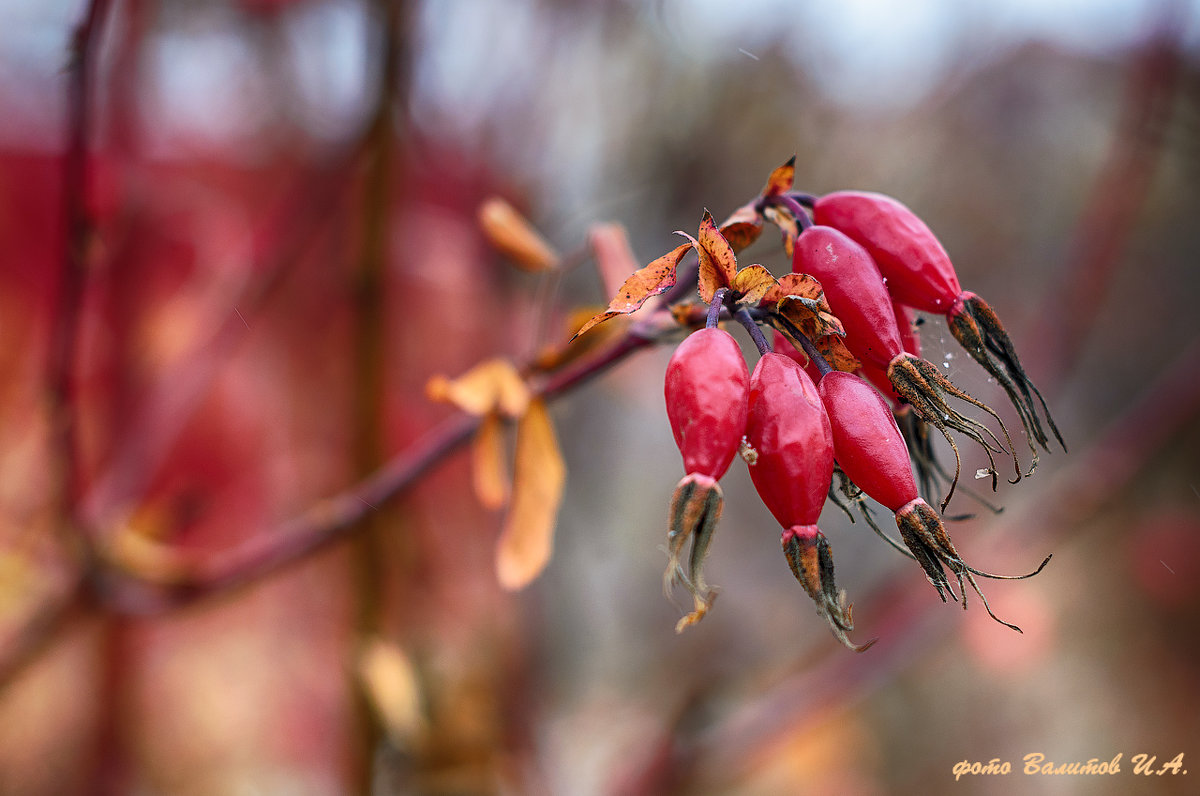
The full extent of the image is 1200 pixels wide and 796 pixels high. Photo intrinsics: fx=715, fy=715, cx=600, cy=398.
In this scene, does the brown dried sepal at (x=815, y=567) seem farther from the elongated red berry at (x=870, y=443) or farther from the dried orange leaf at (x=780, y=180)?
the dried orange leaf at (x=780, y=180)

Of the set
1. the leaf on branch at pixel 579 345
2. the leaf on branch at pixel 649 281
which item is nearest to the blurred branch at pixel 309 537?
the leaf on branch at pixel 579 345

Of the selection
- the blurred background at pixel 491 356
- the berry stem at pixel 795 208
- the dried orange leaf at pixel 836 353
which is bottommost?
the blurred background at pixel 491 356

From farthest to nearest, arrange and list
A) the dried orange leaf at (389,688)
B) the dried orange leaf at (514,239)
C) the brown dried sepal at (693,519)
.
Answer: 1. the dried orange leaf at (389,688)
2. the dried orange leaf at (514,239)
3. the brown dried sepal at (693,519)

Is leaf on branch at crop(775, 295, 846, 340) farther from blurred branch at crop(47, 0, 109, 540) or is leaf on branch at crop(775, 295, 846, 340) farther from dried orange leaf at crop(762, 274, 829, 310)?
blurred branch at crop(47, 0, 109, 540)

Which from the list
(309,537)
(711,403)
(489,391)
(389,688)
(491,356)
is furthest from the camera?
(491,356)

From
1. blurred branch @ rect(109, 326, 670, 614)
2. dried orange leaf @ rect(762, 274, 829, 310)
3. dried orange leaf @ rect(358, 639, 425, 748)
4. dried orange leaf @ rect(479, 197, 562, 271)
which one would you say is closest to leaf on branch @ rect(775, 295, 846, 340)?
dried orange leaf @ rect(762, 274, 829, 310)

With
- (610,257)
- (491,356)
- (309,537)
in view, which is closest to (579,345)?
(610,257)

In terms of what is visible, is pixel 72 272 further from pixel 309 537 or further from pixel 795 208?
pixel 795 208
